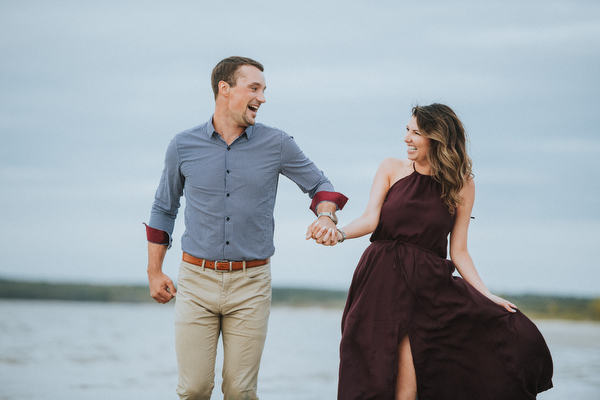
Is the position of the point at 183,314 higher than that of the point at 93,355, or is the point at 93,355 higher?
the point at 183,314

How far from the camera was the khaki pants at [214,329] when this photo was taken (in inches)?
155

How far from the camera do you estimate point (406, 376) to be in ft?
12.5

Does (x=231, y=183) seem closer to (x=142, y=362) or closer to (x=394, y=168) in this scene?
(x=394, y=168)

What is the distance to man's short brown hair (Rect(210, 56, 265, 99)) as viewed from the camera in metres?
4.03

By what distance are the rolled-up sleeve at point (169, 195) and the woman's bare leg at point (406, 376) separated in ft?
4.92

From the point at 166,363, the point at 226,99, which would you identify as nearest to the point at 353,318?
the point at 226,99

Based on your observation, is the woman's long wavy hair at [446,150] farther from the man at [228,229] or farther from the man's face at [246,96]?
the man's face at [246,96]

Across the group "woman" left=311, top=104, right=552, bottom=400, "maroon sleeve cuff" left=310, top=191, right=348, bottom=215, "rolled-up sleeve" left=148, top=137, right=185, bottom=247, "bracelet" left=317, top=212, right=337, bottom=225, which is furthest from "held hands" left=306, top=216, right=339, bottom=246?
"rolled-up sleeve" left=148, top=137, right=185, bottom=247

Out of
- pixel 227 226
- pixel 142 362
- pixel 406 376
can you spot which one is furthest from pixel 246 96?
pixel 142 362

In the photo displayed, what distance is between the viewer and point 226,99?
13.4ft

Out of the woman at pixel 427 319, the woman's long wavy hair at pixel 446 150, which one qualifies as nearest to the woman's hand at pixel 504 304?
the woman at pixel 427 319

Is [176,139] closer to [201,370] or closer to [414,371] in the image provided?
[201,370]

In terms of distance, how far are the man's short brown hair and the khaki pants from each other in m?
1.05

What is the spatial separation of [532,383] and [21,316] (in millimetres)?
16767
